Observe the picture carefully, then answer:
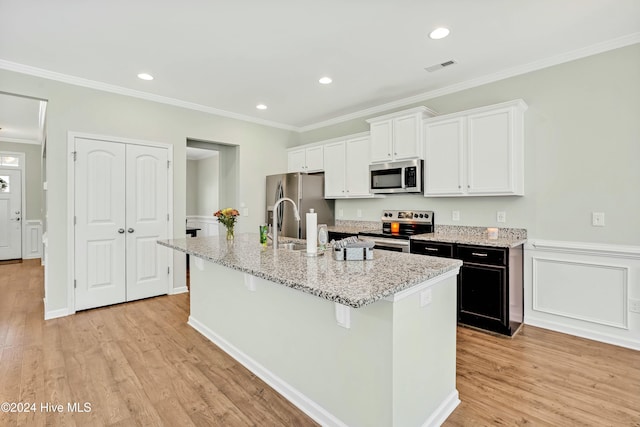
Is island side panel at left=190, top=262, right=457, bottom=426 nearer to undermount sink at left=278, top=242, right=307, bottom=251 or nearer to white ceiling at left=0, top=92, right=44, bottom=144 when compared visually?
undermount sink at left=278, top=242, right=307, bottom=251

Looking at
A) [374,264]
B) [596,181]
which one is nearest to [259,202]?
[374,264]

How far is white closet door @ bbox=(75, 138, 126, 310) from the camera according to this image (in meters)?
3.63

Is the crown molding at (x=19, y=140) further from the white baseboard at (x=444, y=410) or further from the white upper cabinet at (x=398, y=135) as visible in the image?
the white baseboard at (x=444, y=410)

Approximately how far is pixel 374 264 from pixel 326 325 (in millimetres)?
444

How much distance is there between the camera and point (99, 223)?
376 cm

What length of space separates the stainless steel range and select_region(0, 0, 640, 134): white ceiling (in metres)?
1.59

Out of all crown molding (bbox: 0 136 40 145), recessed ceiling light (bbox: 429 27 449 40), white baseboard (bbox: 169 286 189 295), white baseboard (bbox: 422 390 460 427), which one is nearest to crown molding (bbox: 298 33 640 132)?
recessed ceiling light (bbox: 429 27 449 40)

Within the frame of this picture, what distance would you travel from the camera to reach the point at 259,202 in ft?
17.5

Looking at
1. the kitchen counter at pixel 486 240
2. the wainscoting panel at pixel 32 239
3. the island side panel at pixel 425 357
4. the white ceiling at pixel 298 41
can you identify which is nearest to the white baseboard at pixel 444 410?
the island side panel at pixel 425 357

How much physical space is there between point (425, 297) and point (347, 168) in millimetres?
3185

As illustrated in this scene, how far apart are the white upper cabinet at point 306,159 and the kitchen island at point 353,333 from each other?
293cm

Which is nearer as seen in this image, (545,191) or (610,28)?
(610,28)

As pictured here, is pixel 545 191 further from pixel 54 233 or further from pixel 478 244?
pixel 54 233

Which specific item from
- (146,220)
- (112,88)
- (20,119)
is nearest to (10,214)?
(20,119)
